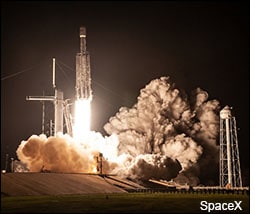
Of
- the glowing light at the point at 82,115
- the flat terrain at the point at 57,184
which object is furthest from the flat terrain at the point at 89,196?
the glowing light at the point at 82,115

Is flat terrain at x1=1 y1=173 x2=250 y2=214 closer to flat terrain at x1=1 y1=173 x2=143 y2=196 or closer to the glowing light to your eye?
flat terrain at x1=1 y1=173 x2=143 y2=196

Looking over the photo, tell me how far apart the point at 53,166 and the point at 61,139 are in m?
3.13

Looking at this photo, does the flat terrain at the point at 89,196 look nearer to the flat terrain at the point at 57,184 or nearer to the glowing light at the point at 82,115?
the flat terrain at the point at 57,184

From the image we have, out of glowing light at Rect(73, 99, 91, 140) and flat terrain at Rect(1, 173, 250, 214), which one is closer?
flat terrain at Rect(1, 173, 250, 214)

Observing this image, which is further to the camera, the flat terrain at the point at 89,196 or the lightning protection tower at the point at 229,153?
the lightning protection tower at the point at 229,153

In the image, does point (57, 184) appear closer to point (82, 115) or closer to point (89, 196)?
point (89, 196)

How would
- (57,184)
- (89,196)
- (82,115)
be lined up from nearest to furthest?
1. (89,196)
2. (57,184)
3. (82,115)

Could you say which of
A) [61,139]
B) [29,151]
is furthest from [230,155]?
[29,151]

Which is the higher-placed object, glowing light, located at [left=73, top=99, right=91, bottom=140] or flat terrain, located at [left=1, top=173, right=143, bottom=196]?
glowing light, located at [left=73, top=99, right=91, bottom=140]

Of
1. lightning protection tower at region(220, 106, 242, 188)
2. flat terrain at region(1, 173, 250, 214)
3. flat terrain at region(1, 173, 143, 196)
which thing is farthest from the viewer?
lightning protection tower at region(220, 106, 242, 188)

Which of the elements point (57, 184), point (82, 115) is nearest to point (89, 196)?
point (57, 184)

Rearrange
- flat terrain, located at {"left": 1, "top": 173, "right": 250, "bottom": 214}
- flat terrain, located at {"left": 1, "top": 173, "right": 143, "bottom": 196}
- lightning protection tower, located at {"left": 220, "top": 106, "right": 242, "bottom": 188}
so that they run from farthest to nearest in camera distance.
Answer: lightning protection tower, located at {"left": 220, "top": 106, "right": 242, "bottom": 188}, flat terrain, located at {"left": 1, "top": 173, "right": 143, "bottom": 196}, flat terrain, located at {"left": 1, "top": 173, "right": 250, "bottom": 214}

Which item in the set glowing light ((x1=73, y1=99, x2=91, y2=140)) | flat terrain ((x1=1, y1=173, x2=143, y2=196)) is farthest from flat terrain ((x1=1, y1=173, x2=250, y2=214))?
glowing light ((x1=73, y1=99, x2=91, y2=140))

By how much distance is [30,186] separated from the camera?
3716cm
